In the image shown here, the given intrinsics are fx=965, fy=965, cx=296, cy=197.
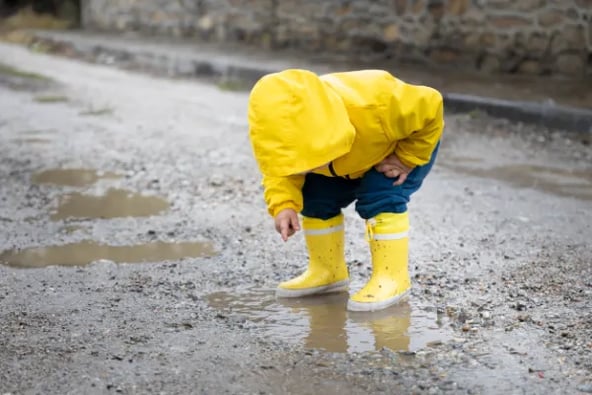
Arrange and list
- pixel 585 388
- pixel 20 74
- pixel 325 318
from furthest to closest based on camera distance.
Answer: pixel 20 74, pixel 325 318, pixel 585 388

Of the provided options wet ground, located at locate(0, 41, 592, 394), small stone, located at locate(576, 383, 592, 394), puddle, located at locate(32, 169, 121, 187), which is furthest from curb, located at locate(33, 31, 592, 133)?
small stone, located at locate(576, 383, 592, 394)

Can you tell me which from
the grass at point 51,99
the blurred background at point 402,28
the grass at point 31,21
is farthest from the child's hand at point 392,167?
the grass at point 31,21

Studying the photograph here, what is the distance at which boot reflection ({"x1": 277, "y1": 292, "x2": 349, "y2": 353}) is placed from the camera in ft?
9.63

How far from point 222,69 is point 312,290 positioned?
6472 millimetres

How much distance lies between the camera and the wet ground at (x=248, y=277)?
2.67 meters

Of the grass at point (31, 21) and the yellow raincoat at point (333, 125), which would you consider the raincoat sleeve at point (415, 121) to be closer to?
the yellow raincoat at point (333, 125)

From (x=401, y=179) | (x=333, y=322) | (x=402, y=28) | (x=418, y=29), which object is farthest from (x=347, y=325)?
(x=402, y=28)

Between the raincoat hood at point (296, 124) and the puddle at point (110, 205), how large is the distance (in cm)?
173

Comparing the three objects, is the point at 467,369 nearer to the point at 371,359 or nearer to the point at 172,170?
the point at 371,359

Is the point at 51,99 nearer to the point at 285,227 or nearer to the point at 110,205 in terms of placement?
the point at 110,205

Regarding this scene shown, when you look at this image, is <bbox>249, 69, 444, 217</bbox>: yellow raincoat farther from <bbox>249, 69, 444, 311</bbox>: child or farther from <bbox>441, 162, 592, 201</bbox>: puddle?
<bbox>441, 162, 592, 201</bbox>: puddle

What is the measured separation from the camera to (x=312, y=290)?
3422mm

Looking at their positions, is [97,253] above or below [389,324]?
below

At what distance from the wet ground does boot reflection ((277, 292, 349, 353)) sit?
1 centimetres
